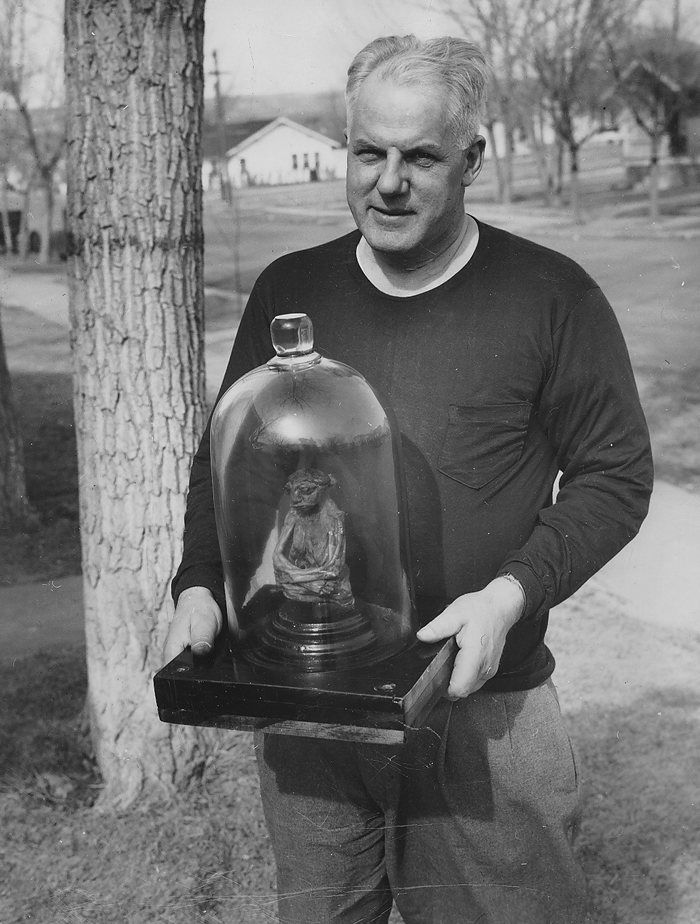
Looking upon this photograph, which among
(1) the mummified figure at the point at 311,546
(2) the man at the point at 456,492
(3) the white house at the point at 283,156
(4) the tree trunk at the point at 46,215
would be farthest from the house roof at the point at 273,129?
(1) the mummified figure at the point at 311,546

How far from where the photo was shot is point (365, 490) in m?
1.80

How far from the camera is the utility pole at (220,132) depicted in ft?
14.1

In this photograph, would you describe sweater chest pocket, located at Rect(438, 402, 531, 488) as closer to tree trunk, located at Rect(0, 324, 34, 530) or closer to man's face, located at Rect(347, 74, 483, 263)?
man's face, located at Rect(347, 74, 483, 263)

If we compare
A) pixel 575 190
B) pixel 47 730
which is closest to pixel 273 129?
pixel 575 190

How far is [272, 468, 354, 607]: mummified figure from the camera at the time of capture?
1.65m

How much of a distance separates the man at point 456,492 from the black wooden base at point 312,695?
0.05 meters

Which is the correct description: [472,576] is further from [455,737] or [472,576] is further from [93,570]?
[93,570]

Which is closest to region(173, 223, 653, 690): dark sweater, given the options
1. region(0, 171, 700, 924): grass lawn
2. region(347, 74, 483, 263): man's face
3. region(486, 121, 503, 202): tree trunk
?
region(347, 74, 483, 263): man's face

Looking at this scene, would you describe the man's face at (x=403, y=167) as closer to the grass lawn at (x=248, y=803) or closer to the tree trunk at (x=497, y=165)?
the grass lawn at (x=248, y=803)

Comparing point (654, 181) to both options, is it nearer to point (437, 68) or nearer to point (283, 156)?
point (283, 156)

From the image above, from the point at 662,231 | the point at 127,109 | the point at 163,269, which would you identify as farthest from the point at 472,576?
the point at 662,231

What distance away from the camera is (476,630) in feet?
5.15

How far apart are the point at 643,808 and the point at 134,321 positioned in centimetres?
239

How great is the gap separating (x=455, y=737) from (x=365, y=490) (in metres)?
0.52
